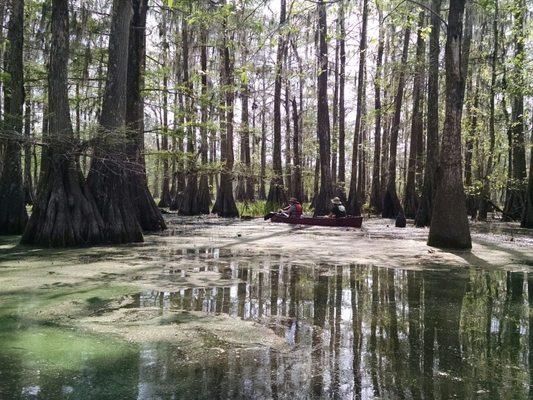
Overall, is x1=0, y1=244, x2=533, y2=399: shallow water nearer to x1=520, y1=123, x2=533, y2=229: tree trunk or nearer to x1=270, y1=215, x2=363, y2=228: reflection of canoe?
x1=270, y1=215, x2=363, y2=228: reflection of canoe

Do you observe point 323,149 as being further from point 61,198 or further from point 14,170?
point 61,198

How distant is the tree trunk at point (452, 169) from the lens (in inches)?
390

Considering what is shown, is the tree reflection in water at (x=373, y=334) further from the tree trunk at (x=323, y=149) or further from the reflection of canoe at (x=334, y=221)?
the tree trunk at (x=323, y=149)

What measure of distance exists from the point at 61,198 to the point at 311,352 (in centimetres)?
702

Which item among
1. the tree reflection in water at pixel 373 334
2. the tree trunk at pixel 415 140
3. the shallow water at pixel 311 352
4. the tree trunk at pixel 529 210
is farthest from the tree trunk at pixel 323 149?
the shallow water at pixel 311 352

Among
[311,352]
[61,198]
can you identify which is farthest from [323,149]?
[311,352]

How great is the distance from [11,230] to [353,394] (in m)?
10.4

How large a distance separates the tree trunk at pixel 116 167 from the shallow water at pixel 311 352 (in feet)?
15.6

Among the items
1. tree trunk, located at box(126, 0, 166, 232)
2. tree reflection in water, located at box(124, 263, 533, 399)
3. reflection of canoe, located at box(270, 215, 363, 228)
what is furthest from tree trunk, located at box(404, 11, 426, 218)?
tree reflection in water, located at box(124, 263, 533, 399)

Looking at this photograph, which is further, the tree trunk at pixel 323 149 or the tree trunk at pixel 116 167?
the tree trunk at pixel 323 149

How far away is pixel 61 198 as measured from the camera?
30.6ft

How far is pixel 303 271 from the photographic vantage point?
7105 millimetres

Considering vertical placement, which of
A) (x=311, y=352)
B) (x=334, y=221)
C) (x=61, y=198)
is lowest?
(x=311, y=352)

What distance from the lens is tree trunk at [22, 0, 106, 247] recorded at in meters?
9.26
